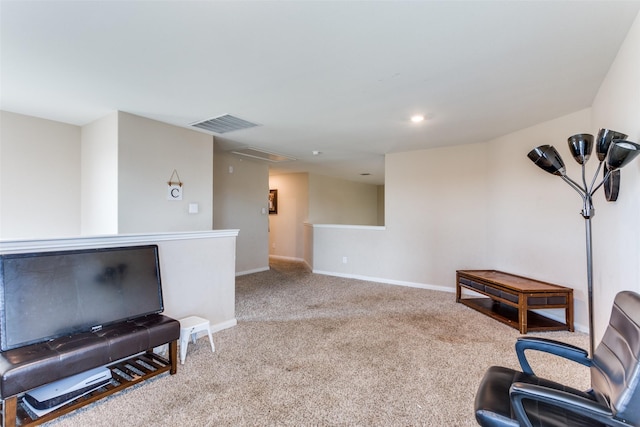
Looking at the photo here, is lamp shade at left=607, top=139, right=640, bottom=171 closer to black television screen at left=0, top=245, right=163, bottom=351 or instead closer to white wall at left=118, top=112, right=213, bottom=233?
black television screen at left=0, top=245, right=163, bottom=351

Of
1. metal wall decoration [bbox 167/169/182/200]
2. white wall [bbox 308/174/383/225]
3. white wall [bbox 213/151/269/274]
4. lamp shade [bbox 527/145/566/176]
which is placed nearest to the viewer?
lamp shade [bbox 527/145/566/176]

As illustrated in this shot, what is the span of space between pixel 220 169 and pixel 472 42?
450 centimetres

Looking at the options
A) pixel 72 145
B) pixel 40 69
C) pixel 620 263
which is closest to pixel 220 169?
pixel 72 145

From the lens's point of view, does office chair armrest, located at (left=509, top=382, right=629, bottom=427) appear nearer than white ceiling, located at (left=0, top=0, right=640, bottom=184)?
Yes

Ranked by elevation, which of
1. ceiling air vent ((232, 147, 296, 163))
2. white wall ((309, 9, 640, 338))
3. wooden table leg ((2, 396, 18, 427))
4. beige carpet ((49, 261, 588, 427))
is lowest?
beige carpet ((49, 261, 588, 427))

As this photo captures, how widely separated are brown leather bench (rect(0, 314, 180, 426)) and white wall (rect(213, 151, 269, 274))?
11.0ft

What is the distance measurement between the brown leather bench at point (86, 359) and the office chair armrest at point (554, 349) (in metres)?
2.25

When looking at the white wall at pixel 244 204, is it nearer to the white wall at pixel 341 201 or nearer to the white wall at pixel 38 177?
the white wall at pixel 341 201

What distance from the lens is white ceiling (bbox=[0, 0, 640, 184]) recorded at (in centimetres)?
163

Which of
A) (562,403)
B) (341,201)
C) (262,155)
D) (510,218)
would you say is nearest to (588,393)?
(562,403)

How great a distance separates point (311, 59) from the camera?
82.9 inches

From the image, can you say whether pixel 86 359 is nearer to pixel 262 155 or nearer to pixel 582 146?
pixel 582 146

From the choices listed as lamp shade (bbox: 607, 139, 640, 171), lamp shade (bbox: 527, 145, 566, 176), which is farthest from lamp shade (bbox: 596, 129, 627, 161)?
lamp shade (bbox: 527, 145, 566, 176)

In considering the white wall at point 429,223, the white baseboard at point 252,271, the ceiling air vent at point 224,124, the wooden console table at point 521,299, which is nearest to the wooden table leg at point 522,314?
the wooden console table at point 521,299
